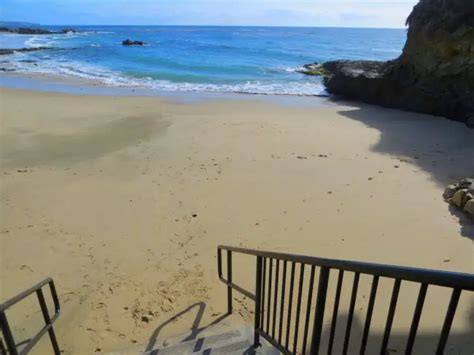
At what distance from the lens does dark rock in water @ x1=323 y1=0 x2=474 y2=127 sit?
14344 mm

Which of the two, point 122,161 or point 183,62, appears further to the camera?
point 183,62

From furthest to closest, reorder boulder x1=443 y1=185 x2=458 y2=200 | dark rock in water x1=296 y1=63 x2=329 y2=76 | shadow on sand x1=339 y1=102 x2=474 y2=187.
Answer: dark rock in water x1=296 y1=63 x2=329 y2=76
shadow on sand x1=339 y1=102 x2=474 y2=187
boulder x1=443 y1=185 x2=458 y2=200

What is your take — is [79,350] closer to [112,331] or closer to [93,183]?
[112,331]

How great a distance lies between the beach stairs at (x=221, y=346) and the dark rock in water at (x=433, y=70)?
13.9 m

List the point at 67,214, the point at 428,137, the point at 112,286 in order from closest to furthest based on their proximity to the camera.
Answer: the point at 112,286, the point at 67,214, the point at 428,137

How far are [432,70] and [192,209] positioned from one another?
14.5 meters

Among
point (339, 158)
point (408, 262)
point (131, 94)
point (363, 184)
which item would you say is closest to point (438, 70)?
point (339, 158)

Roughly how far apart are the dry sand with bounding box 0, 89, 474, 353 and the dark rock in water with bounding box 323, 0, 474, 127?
314 centimetres

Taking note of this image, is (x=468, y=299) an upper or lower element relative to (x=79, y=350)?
upper

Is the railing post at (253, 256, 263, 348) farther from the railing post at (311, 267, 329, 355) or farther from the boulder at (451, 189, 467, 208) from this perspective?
the boulder at (451, 189, 467, 208)

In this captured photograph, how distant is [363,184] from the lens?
8.02 meters

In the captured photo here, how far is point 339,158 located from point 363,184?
1.81 meters

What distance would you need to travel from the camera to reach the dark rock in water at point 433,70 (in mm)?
14344

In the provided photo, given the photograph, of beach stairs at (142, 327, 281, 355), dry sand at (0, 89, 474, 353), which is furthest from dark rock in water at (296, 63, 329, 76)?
beach stairs at (142, 327, 281, 355)
